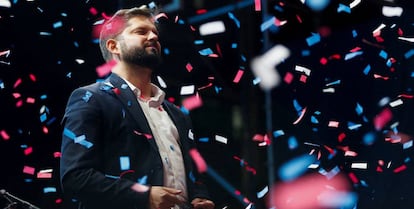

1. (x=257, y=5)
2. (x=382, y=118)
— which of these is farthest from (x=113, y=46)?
(x=382, y=118)

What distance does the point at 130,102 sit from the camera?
1.87 meters

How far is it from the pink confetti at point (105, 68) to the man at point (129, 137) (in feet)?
0.05

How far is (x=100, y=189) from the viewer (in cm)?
177

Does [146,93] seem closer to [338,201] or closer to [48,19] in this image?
[48,19]

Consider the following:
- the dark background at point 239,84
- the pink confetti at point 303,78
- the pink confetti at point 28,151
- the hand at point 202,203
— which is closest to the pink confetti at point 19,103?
the dark background at point 239,84

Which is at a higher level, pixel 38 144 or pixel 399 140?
pixel 38 144

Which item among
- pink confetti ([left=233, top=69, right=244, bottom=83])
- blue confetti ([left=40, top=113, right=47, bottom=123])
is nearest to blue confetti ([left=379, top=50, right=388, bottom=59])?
pink confetti ([left=233, top=69, right=244, bottom=83])

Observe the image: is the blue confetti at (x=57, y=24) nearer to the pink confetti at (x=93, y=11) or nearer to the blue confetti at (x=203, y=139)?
the pink confetti at (x=93, y=11)

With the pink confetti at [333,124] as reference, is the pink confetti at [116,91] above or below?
above

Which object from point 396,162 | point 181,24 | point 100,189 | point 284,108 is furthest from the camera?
point 396,162

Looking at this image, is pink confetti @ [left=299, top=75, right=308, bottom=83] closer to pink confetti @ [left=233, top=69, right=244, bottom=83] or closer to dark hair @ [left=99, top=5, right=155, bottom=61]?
pink confetti @ [left=233, top=69, right=244, bottom=83]

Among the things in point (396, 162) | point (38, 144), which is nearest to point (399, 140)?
point (396, 162)

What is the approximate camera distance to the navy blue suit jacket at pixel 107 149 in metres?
1.77

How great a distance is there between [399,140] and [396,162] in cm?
9
